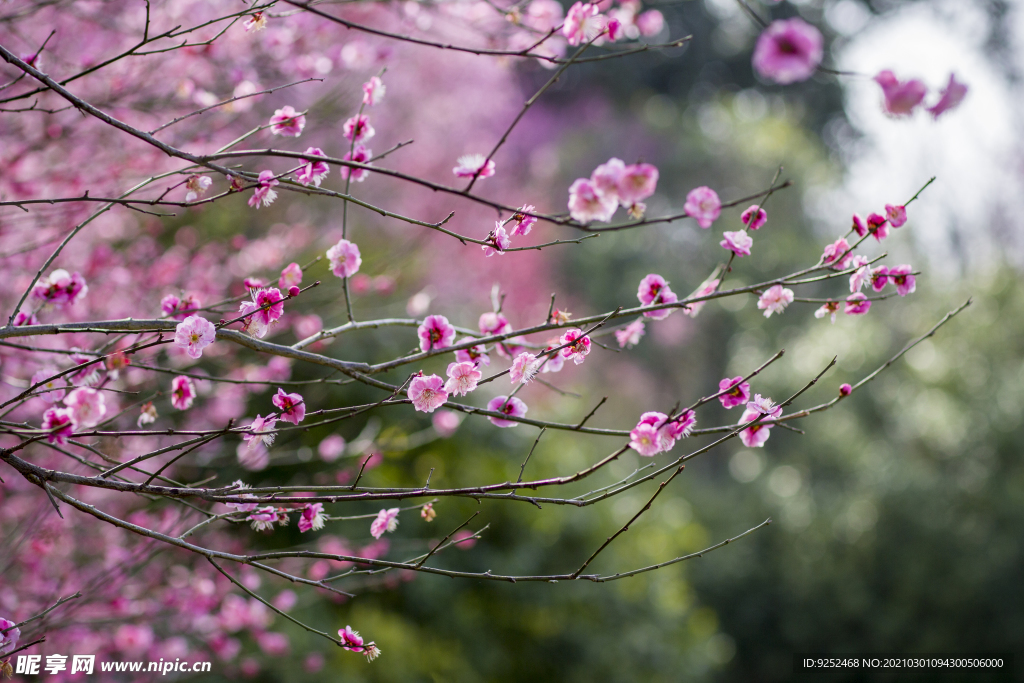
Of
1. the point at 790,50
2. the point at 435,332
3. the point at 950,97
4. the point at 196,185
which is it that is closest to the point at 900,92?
the point at 950,97

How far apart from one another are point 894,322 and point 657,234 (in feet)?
12.3

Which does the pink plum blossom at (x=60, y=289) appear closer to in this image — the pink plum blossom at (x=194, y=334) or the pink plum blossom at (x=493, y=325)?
the pink plum blossom at (x=194, y=334)

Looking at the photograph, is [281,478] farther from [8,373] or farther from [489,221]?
[489,221]

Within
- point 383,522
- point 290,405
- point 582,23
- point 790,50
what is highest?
point 790,50

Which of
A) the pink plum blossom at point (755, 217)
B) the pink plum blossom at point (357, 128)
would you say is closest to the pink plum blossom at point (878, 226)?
the pink plum blossom at point (755, 217)

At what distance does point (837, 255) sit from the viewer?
147 centimetres

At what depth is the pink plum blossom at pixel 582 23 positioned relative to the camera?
1.51 metres

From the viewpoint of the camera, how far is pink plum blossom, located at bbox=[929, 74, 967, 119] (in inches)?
43.0

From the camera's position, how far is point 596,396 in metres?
11.9

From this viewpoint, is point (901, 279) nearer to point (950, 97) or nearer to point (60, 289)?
point (950, 97)

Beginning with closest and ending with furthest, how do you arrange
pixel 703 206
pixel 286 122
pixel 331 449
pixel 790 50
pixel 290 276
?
pixel 790 50, pixel 703 206, pixel 286 122, pixel 290 276, pixel 331 449

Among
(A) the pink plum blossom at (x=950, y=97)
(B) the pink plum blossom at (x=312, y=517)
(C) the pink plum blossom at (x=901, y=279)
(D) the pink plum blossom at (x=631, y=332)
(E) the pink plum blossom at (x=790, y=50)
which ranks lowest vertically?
(B) the pink plum blossom at (x=312, y=517)

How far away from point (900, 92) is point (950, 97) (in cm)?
9

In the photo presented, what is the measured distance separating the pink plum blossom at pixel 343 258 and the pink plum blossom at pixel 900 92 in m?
1.10
